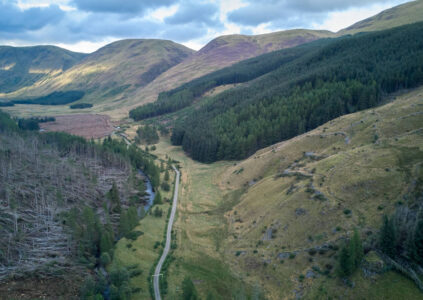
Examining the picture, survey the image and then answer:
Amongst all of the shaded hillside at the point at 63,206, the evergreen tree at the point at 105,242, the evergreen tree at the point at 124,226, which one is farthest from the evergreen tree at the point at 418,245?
the evergreen tree at the point at 124,226

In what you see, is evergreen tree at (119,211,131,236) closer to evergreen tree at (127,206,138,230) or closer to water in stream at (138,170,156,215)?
evergreen tree at (127,206,138,230)

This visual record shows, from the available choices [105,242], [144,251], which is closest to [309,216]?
[144,251]

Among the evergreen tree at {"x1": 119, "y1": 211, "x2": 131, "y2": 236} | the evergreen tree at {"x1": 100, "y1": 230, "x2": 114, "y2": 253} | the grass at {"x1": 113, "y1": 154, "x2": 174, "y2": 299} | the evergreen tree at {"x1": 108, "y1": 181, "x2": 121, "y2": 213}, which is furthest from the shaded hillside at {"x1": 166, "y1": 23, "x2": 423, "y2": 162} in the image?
the evergreen tree at {"x1": 100, "y1": 230, "x2": 114, "y2": 253}

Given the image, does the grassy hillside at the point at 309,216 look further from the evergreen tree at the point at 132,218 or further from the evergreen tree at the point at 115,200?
the evergreen tree at the point at 115,200

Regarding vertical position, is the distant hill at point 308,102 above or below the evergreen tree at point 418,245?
above

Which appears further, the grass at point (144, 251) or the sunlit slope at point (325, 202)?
the grass at point (144, 251)

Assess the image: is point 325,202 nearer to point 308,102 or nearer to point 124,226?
point 124,226

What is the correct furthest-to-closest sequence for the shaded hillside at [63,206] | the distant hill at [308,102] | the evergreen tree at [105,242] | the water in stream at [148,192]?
the distant hill at [308,102]
the water in stream at [148,192]
the evergreen tree at [105,242]
the shaded hillside at [63,206]
